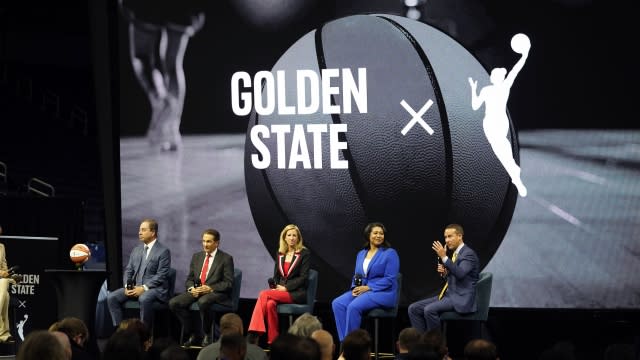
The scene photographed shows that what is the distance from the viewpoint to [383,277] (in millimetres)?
7828

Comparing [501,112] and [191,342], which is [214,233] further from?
[501,112]

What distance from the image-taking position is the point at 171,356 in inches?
166

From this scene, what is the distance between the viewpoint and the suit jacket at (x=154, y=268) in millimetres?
8367

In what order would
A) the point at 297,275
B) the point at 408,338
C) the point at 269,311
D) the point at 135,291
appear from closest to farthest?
the point at 408,338 → the point at 269,311 → the point at 297,275 → the point at 135,291

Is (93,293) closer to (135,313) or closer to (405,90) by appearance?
(135,313)

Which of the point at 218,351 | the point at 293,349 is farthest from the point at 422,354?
the point at 218,351

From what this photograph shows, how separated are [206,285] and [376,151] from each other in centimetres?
192

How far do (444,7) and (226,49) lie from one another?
6.89 feet

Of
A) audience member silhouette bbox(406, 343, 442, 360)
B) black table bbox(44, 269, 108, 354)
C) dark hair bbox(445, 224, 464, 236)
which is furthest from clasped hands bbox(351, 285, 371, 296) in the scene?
audience member silhouette bbox(406, 343, 442, 360)

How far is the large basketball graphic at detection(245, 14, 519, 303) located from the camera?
A: 8.48 meters

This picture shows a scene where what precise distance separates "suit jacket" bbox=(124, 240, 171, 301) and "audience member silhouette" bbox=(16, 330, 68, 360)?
4267 mm

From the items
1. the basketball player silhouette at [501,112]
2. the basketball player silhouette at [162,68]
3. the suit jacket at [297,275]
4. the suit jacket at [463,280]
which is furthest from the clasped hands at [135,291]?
the basketball player silhouette at [501,112]

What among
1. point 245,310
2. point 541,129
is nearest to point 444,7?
point 541,129

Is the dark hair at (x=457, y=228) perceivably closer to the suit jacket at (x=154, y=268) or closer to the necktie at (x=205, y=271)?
the necktie at (x=205, y=271)
